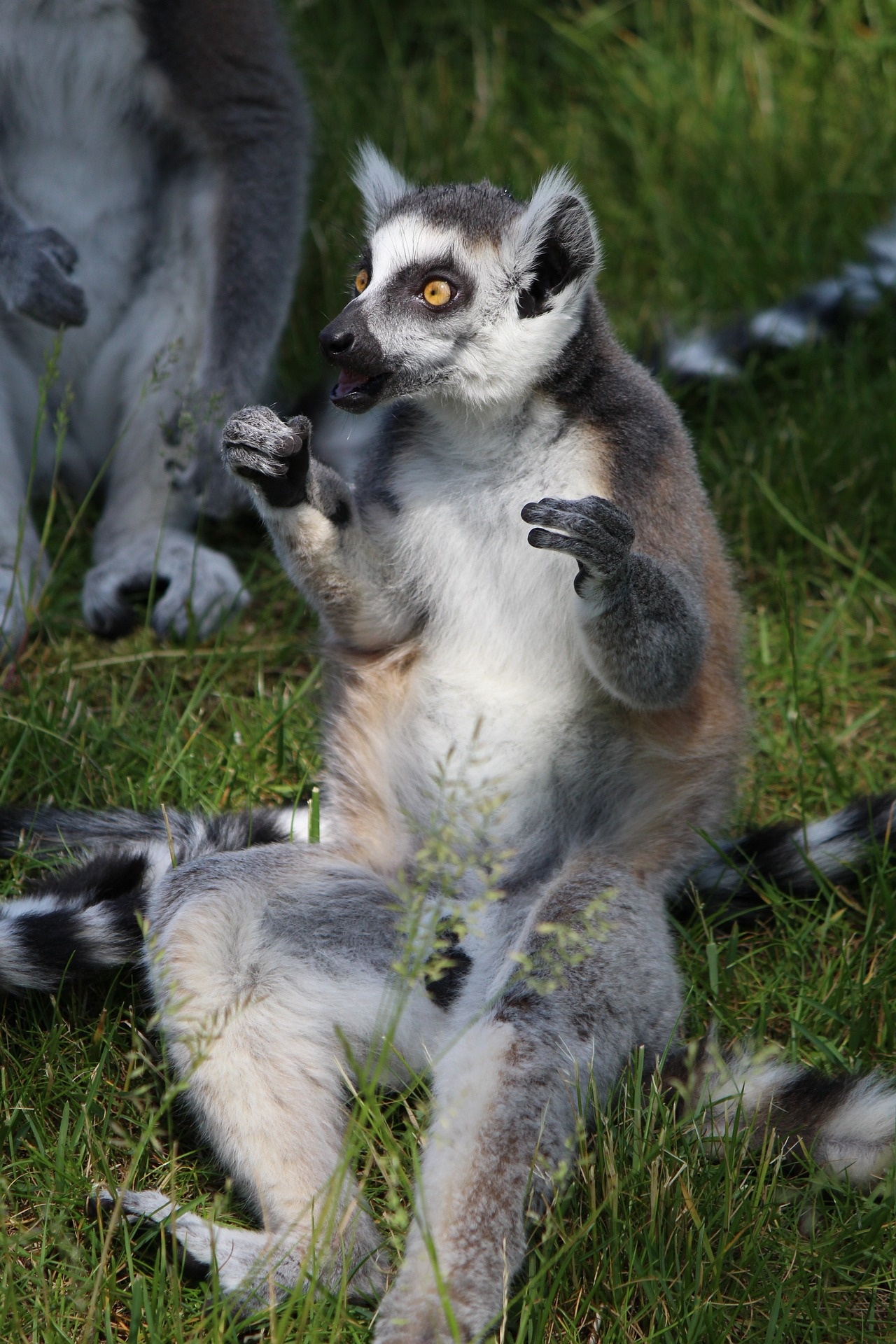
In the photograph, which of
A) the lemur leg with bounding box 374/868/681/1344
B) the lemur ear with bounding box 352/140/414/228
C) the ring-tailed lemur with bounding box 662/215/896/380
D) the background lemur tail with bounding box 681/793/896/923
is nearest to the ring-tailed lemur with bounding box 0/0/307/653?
the lemur ear with bounding box 352/140/414/228

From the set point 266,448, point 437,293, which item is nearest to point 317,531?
point 266,448

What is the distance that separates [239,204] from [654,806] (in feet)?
6.94

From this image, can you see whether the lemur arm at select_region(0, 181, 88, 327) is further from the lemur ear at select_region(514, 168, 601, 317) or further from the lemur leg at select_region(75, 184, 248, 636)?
the lemur ear at select_region(514, 168, 601, 317)

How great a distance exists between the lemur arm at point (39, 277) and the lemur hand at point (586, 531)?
1.60 m

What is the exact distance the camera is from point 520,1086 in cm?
183

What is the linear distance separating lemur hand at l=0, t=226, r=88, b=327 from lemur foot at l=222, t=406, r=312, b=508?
1113mm

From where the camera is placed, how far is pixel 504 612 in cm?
230

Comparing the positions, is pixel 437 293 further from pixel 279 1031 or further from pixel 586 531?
pixel 279 1031

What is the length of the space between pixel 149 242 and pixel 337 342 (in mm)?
1775

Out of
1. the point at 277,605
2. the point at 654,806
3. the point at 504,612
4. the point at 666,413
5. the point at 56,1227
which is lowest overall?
the point at 277,605

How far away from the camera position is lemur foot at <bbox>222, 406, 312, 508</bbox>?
7.28 ft

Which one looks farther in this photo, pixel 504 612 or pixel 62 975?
pixel 504 612

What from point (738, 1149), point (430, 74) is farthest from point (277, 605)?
point (430, 74)

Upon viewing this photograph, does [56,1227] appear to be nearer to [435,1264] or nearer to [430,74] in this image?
[435,1264]
